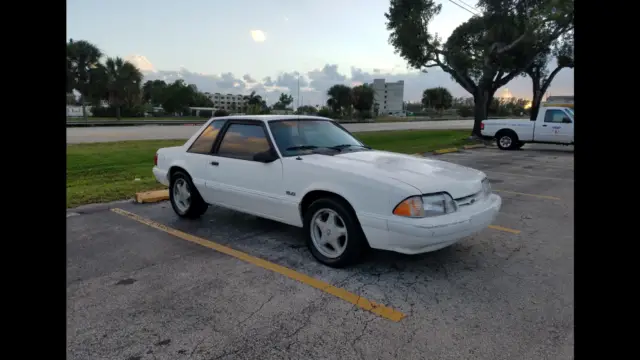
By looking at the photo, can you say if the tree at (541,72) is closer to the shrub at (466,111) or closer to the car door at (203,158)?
the car door at (203,158)

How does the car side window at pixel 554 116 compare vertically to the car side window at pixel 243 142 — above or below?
above

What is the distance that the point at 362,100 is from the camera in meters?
82.2

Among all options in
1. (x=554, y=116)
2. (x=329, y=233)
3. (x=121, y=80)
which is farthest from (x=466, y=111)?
(x=329, y=233)

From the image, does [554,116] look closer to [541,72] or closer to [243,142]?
[243,142]

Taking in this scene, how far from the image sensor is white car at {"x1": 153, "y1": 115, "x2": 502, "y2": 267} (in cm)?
392


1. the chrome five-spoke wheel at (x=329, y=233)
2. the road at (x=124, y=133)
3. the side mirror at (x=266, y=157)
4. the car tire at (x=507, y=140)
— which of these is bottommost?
the chrome five-spoke wheel at (x=329, y=233)

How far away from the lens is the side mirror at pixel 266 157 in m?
4.82

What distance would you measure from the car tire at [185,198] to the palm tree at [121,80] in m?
53.0

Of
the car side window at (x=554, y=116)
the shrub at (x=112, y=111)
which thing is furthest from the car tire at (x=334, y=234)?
the shrub at (x=112, y=111)

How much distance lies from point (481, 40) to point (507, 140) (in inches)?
373

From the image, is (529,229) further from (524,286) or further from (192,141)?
(192,141)

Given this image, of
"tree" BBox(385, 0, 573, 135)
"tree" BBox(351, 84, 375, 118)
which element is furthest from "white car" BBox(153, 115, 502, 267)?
"tree" BBox(351, 84, 375, 118)
